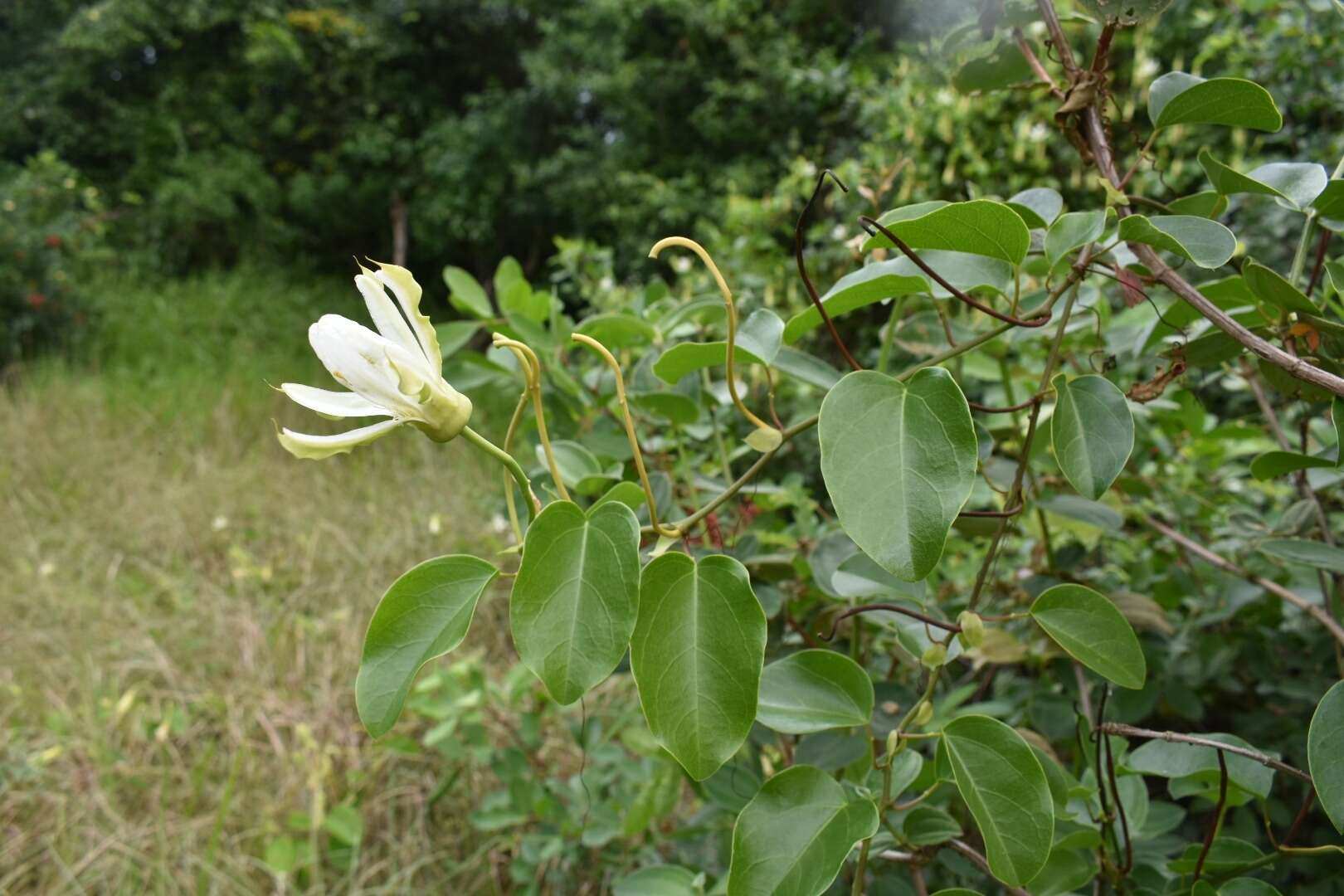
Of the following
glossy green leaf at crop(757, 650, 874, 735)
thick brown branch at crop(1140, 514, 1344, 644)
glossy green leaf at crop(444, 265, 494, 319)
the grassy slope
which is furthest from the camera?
the grassy slope

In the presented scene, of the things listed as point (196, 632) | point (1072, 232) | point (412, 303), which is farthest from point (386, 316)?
point (196, 632)

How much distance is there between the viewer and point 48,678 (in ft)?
5.34

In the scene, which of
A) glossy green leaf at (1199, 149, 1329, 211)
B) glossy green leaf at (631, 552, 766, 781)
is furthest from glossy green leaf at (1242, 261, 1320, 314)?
glossy green leaf at (631, 552, 766, 781)

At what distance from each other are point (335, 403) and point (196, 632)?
176 cm

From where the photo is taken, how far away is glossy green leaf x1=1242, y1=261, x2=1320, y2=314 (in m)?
0.35

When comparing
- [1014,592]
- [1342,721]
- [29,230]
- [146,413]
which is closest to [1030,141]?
[1014,592]

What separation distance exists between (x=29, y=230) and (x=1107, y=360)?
5.08 metres

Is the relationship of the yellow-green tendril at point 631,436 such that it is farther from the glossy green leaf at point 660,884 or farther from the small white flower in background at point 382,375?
the glossy green leaf at point 660,884

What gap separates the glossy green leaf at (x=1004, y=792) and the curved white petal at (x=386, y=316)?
24 centimetres

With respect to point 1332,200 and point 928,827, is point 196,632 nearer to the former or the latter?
point 928,827

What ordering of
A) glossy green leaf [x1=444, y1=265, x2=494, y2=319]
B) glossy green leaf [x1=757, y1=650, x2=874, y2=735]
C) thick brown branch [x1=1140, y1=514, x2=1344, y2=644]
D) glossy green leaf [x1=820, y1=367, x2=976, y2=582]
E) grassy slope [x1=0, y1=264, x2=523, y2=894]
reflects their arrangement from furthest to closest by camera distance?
grassy slope [x1=0, y1=264, x2=523, y2=894] < glossy green leaf [x1=444, y1=265, x2=494, y2=319] < thick brown branch [x1=1140, y1=514, x2=1344, y2=644] < glossy green leaf [x1=757, y1=650, x2=874, y2=735] < glossy green leaf [x1=820, y1=367, x2=976, y2=582]

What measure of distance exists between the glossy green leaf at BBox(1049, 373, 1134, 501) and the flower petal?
0.71 feet

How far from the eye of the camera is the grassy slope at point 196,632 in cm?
118

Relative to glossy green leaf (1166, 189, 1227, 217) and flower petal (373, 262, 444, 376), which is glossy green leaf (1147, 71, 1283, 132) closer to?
glossy green leaf (1166, 189, 1227, 217)
